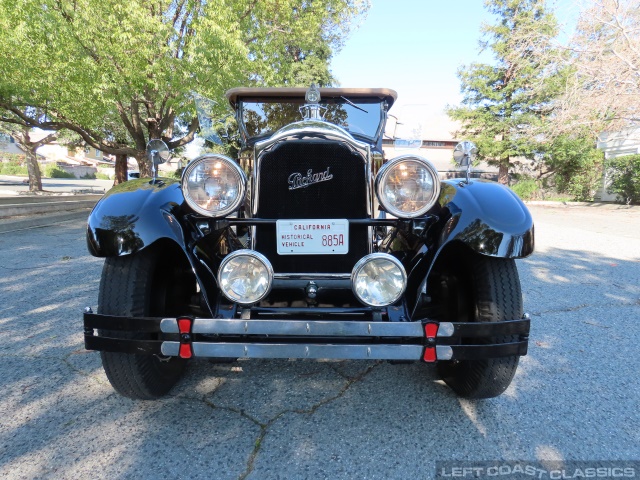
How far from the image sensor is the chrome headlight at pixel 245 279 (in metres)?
1.76

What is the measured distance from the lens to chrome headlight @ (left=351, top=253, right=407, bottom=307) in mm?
1763

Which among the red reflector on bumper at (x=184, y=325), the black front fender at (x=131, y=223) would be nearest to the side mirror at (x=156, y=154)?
the black front fender at (x=131, y=223)

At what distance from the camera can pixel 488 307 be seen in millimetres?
1922

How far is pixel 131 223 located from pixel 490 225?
5.65ft

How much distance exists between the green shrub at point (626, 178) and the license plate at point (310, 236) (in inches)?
693

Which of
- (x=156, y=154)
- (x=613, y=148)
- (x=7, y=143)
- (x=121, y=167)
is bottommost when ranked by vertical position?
(x=156, y=154)

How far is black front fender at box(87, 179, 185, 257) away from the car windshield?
1.50 m

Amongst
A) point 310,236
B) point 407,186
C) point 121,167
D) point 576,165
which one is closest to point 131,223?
point 310,236

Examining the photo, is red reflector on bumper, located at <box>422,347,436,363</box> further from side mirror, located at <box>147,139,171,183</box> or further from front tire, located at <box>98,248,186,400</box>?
side mirror, located at <box>147,139,171,183</box>

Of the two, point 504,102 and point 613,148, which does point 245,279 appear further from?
point 613,148

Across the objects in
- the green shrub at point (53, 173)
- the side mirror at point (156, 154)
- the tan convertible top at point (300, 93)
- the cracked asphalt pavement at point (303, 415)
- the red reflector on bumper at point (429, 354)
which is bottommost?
the cracked asphalt pavement at point (303, 415)

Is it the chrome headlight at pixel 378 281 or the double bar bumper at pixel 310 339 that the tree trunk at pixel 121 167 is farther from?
the chrome headlight at pixel 378 281

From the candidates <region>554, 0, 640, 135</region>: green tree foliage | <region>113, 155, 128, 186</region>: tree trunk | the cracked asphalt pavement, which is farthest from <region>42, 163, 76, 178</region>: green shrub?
the cracked asphalt pavement

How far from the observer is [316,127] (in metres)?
2.10
